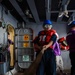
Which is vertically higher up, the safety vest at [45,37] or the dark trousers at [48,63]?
the safety vest at [45,37]

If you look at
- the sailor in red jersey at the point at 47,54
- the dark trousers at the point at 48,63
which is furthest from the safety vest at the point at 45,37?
the dark trousers at the point at 48,63

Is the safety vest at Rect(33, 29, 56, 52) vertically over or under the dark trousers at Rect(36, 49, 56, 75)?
over

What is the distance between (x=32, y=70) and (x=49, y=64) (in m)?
0.44

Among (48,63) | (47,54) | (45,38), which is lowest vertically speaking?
(48,63)

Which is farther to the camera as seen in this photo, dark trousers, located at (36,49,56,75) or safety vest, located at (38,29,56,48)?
safety vest, located at (38,29,56,48)

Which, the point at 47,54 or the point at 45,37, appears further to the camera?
the point at 45,37

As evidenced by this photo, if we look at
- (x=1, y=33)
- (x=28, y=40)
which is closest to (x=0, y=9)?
(x=1, y=33)

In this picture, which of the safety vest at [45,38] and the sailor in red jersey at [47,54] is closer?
the sailor in red jersey at [47,54]

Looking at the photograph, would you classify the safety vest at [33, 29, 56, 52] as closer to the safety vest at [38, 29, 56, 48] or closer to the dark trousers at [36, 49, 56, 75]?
the safety vest at [38, 29, 56, 48]

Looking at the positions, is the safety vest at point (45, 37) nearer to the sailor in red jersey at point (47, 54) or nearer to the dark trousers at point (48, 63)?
the sailor in red jersey at point (47, 54)

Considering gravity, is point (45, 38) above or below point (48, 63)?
above

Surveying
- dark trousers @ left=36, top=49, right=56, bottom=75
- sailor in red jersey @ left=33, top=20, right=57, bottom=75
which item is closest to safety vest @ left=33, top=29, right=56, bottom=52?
sailor in red jersey @ left=33, top=20, right=57, bottom=75

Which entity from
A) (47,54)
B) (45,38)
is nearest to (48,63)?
(47,54)

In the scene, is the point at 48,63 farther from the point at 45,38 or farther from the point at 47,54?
the point at 45,38
